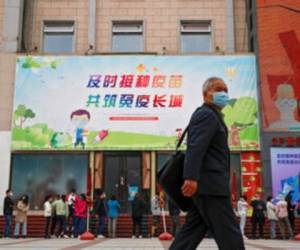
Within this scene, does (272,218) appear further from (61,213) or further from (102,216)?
(61,213)

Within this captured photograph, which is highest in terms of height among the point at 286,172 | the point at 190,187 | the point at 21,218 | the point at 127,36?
the point at 127,36

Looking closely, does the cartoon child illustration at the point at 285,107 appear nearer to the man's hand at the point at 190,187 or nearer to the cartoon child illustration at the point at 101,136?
the cartoon child illustration at the point at 101,136

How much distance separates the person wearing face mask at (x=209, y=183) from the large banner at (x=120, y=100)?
16.5 meters

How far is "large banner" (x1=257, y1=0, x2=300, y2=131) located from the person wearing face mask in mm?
16833

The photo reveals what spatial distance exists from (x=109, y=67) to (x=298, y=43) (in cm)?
813

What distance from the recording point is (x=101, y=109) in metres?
21.0

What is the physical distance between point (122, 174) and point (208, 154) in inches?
667

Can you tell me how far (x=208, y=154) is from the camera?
3994mm

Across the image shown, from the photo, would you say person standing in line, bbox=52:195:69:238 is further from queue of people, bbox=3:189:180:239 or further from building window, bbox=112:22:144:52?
building window, bbox=112:22:144:52

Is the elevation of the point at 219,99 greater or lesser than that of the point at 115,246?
greater

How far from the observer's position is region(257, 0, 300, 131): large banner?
20500 mm

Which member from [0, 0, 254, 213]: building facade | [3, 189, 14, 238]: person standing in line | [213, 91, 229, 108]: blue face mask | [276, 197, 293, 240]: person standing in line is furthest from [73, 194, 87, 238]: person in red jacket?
[213, 91, 229, 108]: blue face mask

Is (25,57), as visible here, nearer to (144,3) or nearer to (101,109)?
(101,109)

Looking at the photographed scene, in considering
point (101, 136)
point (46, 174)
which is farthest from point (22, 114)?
point (101, 136)
